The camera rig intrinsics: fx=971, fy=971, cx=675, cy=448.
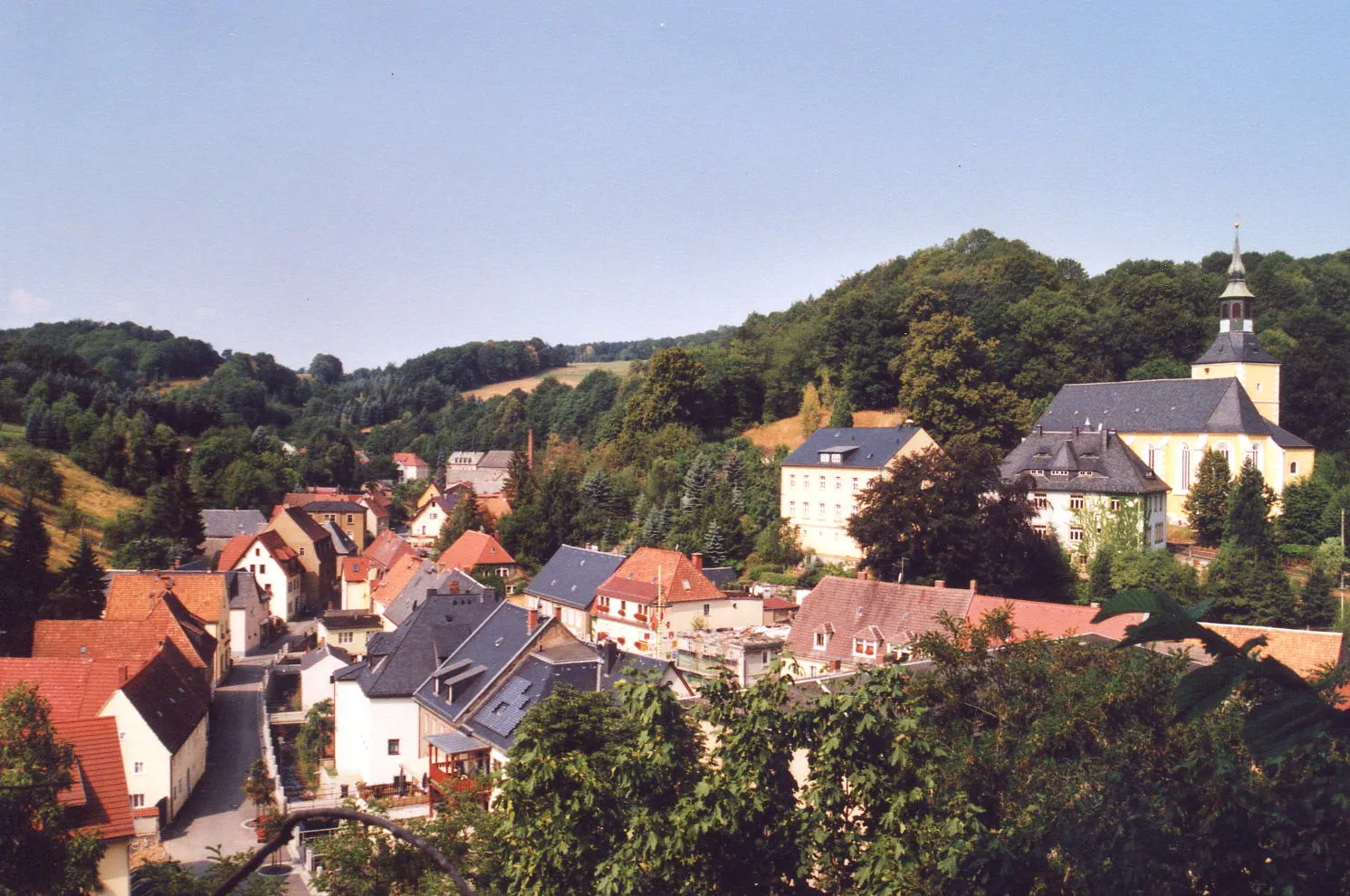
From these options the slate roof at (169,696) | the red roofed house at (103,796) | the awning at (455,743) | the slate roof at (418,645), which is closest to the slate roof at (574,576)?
the slate roof at (418,645)

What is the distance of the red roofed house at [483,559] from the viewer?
4334 centimetres

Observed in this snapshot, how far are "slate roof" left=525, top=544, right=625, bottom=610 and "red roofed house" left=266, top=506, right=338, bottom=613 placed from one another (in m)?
19.1

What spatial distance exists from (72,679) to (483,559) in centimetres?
2089

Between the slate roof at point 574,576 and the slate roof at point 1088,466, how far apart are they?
49.8 ft

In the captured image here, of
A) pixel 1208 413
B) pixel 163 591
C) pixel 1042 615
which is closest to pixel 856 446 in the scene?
pixel 1208 413

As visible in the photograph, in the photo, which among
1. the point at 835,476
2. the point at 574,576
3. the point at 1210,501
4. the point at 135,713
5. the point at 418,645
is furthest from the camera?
the point at 835,476

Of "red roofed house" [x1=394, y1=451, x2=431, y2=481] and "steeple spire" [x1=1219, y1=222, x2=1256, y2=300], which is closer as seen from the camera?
"steeple spire" [x1=1219, y1=222, x2=1256, y2=300]

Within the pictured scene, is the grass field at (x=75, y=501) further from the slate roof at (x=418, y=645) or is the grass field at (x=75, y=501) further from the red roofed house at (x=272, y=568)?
the slate roof at (x=418, y=645)

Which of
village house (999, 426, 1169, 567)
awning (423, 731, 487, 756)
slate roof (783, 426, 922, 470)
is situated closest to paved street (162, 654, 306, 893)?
awning (423, 731, 487, 756)

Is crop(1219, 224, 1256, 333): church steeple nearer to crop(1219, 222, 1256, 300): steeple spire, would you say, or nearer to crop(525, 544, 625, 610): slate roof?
crop(1219, 222, 1256, 300): steeple spire

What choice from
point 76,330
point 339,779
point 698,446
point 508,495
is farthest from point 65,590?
point 76,330

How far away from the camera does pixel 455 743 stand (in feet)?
71.6

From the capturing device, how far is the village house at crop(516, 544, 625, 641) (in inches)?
1436

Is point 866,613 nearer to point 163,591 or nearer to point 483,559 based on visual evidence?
point 483,559
